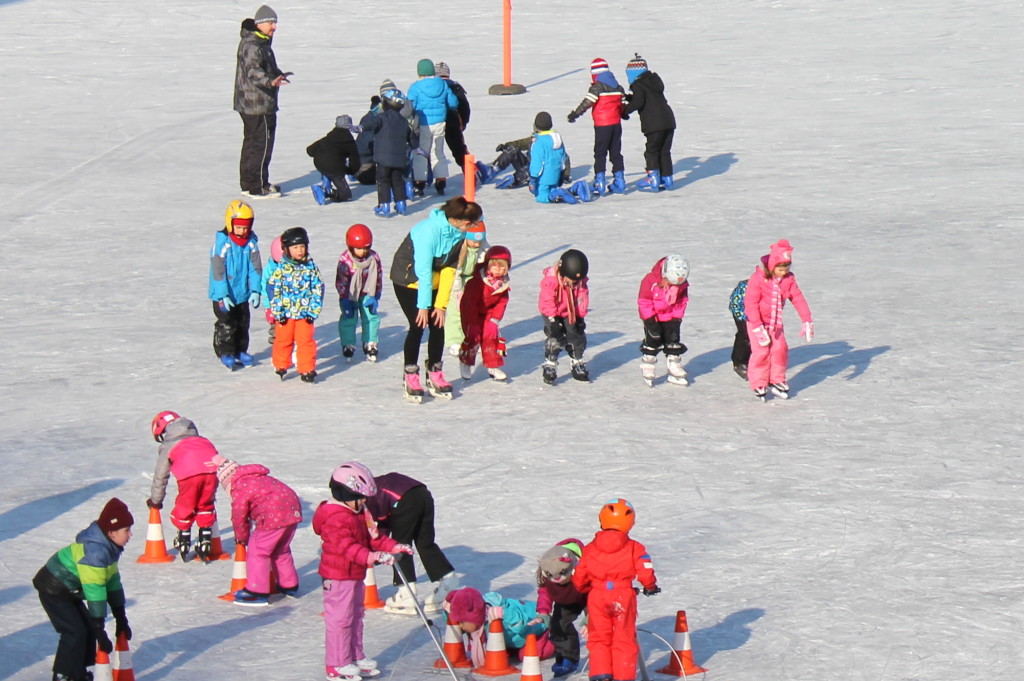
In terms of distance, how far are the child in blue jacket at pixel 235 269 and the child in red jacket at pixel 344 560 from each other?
17.3 feet

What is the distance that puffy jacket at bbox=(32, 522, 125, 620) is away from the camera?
300 inches

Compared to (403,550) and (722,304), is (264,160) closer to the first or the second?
(722,304)

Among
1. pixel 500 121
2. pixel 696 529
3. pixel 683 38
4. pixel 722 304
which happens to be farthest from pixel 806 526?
pixel 683 38

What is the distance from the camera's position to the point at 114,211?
18844 mm

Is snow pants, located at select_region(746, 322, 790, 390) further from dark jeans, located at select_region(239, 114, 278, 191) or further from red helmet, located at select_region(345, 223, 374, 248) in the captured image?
dark jeans, located at select_region(239, 114, 278, 191)

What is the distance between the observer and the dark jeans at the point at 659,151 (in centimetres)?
1930

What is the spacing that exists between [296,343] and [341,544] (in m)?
5.25

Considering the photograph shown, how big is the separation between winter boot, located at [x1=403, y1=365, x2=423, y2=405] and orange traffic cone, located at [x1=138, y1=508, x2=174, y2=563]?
312cm

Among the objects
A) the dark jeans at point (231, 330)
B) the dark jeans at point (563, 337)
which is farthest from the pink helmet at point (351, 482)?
the dark jeans at point (231, 330)

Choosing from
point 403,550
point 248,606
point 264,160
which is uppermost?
point 264,160

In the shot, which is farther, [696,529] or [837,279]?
[837,279]

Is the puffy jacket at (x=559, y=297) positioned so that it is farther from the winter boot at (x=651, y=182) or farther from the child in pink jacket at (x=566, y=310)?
the winter boot at (x=651, y=182)

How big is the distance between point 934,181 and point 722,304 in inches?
242

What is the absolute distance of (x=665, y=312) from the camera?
1230 centimetres
